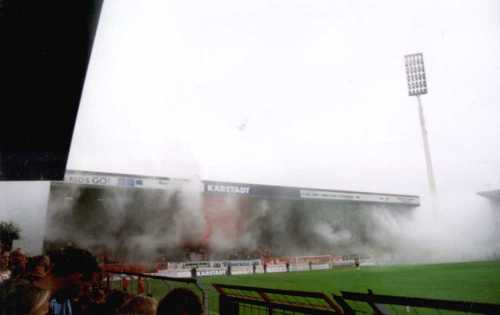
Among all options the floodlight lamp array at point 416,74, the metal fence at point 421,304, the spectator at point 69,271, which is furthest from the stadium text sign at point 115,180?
the metal fence at point 421,304

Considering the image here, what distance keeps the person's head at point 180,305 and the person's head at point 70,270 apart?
765 millimetres

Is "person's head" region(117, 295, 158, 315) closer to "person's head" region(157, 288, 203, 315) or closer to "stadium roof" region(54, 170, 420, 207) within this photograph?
"person's head" region(157, 288, 203, 315)

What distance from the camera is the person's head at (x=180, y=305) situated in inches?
62.1

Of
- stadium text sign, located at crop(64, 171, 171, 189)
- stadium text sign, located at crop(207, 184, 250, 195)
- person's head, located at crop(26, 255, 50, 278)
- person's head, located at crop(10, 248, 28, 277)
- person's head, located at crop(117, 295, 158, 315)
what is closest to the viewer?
person's head, located at crop(117, 295, 158, 315)

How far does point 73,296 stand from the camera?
7.22ft

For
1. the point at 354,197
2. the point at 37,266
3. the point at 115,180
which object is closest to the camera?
the point at 37,266

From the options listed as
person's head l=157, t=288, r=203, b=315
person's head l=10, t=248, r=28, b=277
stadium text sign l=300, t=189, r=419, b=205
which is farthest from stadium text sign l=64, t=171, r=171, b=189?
person's head l=157, t=288, r=203, b=315

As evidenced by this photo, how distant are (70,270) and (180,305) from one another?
90 centimetres

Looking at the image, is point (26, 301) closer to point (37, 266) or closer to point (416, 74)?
point (37, 266)

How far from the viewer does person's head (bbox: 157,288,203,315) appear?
1.58 metres

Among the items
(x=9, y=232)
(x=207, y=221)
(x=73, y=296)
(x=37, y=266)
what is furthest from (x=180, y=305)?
(x=207, y=221)

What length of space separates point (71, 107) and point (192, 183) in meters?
21.4

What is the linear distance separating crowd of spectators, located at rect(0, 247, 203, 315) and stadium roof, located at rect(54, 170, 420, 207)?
19.2m

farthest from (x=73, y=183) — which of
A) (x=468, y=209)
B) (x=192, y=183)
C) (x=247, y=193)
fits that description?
(x=468, y=209)
